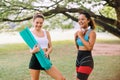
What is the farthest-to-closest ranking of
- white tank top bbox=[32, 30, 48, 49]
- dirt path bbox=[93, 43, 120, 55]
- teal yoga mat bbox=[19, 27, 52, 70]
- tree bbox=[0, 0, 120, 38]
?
1. dirt path bbox=[93, 43, 120, 55]
2. tree bbox=[0, 0, 120, 38]
3. white tank top bbox=[32, 30, 48, 49]
4. teal yoga mat bbox=[19, 27, 52, 70]

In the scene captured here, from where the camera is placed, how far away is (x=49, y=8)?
10.2 metres

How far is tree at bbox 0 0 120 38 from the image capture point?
29.0 feet

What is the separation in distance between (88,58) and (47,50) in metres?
0.60

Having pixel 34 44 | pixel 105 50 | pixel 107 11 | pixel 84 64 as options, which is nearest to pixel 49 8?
pixel 107 11

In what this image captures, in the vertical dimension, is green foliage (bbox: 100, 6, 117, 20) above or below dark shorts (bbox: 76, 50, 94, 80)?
below

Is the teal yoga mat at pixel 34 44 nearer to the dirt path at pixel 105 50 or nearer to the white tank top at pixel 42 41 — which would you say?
the white tank top at pixel 42 41

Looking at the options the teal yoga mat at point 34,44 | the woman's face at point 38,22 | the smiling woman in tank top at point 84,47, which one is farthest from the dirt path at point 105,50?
the teal yoga mat at point 34,44

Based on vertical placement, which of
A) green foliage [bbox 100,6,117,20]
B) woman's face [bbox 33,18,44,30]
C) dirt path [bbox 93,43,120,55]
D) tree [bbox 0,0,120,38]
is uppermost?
woman's face [bbox 33,18,44,30]

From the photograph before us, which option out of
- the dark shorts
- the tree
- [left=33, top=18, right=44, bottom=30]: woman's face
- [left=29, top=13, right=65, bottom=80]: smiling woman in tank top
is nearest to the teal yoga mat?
[left=29, top=13, right=65, bottom=80]: smiling woman in tank top

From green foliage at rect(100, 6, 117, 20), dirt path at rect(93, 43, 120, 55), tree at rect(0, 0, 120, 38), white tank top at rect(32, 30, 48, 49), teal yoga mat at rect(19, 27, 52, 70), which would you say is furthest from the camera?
dirt path at rect(93, 43, 120, 55)

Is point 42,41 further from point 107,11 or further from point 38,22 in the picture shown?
point 107,11

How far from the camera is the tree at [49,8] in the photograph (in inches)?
348

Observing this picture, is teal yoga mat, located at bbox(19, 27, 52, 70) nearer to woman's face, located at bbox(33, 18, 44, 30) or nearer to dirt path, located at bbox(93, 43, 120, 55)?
woman's face, located at bbox(33, 18, 44, 30)

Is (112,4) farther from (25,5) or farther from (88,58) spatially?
(88,58)
